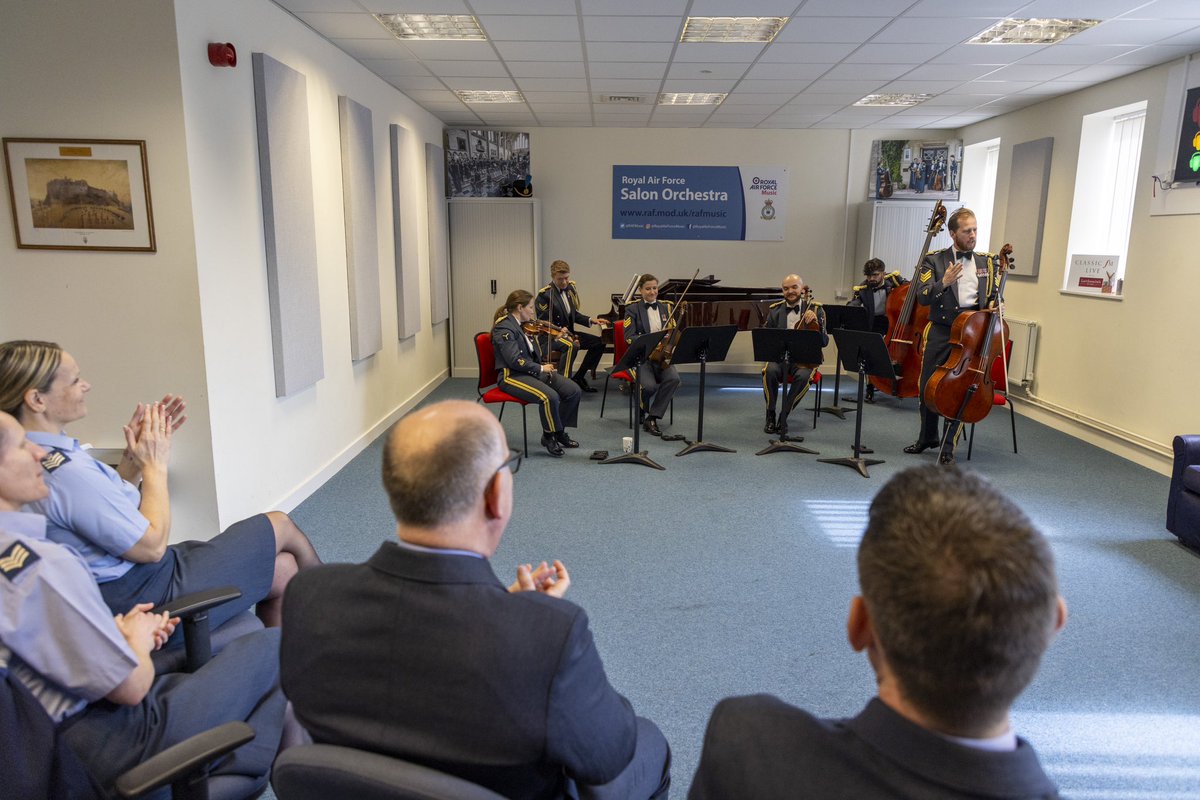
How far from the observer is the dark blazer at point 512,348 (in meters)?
5.52

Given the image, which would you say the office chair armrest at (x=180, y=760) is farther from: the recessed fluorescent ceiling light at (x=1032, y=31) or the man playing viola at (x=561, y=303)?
the man playing viola at (x=561, y=303)

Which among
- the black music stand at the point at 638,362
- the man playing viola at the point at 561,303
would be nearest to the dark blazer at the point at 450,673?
the black music stand at the point at 638,362

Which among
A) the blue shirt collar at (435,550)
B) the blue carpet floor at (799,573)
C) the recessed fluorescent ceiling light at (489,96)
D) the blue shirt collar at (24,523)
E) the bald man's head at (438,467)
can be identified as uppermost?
the recessed fluorescent ceiling light at (489,96)

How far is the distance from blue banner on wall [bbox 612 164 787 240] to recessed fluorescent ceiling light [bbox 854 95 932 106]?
1748 mm

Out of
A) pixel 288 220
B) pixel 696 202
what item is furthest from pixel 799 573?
pixel 696 202

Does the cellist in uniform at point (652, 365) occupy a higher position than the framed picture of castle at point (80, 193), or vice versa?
the framed picture of castle at point (80, 193)

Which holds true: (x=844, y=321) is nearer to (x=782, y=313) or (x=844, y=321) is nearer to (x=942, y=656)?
(x=782, y=313)

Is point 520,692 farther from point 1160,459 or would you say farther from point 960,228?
point 1160,459

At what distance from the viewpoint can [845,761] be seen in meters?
0.86

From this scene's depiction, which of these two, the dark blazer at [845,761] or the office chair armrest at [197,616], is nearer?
the dark blazer at [845,761]

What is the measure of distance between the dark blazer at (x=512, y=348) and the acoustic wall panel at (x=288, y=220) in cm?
129

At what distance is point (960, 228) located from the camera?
5.21 m

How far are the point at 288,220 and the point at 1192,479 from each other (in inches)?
198

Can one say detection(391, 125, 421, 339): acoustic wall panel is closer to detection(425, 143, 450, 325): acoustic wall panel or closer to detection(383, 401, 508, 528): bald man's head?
detection(425, 143, 450, 325): acoustic wall panel
